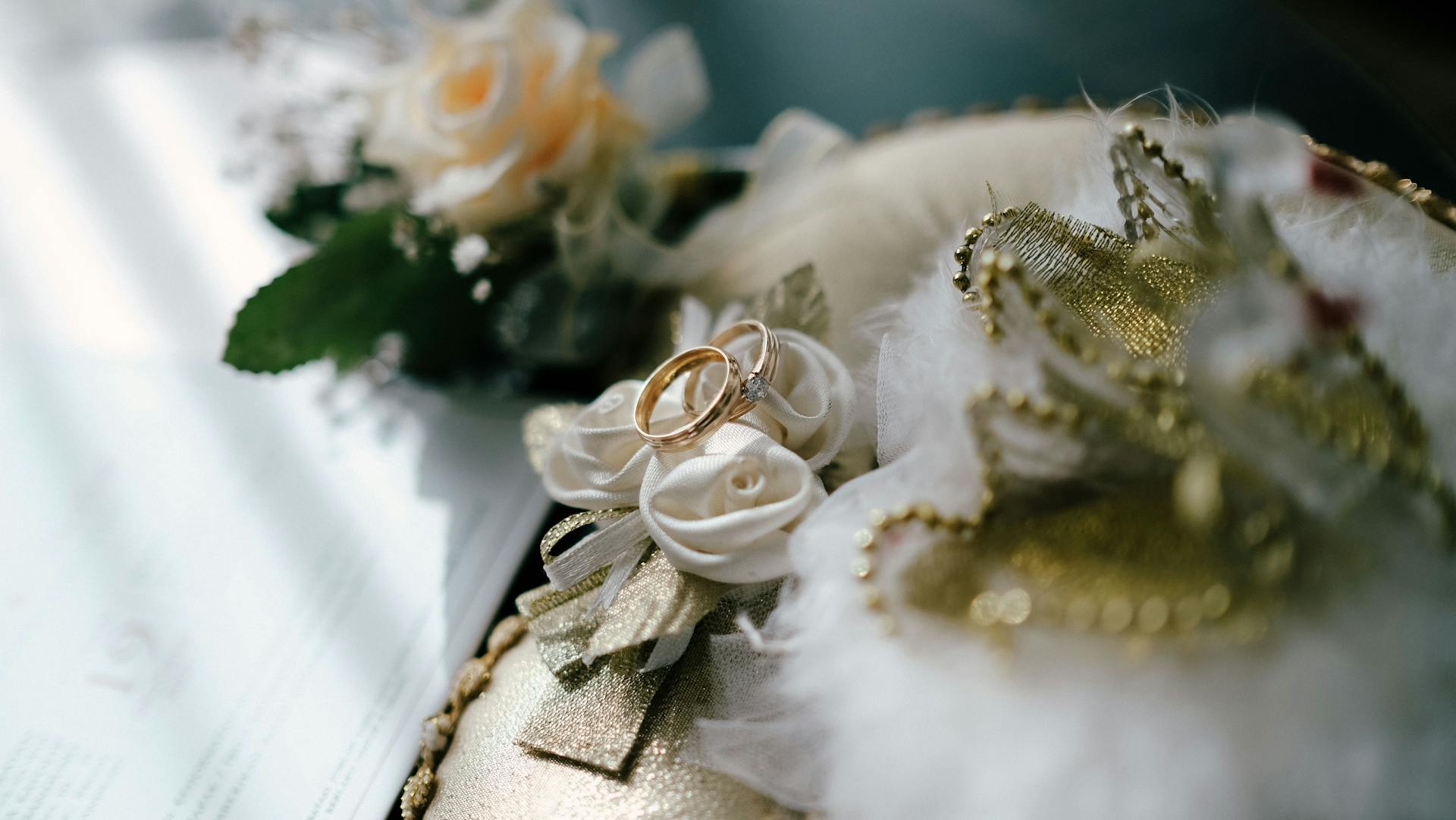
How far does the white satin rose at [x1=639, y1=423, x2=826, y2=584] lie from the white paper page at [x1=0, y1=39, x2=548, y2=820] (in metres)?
0.21

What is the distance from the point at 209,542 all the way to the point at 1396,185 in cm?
73

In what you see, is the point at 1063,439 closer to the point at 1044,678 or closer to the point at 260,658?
the point at 1044,678

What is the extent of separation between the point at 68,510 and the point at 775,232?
1.76 ft

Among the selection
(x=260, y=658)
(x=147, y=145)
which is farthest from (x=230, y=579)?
(x=147, y=145)

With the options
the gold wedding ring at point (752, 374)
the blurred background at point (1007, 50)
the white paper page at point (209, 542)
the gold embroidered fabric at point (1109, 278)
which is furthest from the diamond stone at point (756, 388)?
the blurred background at point (1007, 50)

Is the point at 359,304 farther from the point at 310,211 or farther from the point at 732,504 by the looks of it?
the point at 732,504

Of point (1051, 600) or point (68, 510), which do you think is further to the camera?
point (68, 510)

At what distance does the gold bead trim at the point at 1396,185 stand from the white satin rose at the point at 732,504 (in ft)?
1.08

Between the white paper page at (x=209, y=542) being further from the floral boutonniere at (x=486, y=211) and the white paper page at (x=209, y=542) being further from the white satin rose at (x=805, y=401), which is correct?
the white satin rose at (x=805, y=401)

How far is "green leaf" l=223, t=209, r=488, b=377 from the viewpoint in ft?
1.95

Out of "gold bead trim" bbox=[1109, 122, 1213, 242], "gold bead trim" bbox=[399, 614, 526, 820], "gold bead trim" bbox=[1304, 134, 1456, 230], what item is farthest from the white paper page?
"gold bead trim" bbox=[1304, 134, 1456, 230]

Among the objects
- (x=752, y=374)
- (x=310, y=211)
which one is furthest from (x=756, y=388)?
(x=310, y=211)

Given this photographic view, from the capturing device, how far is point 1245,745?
0.93ft

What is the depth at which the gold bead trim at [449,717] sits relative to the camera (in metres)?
0.46
